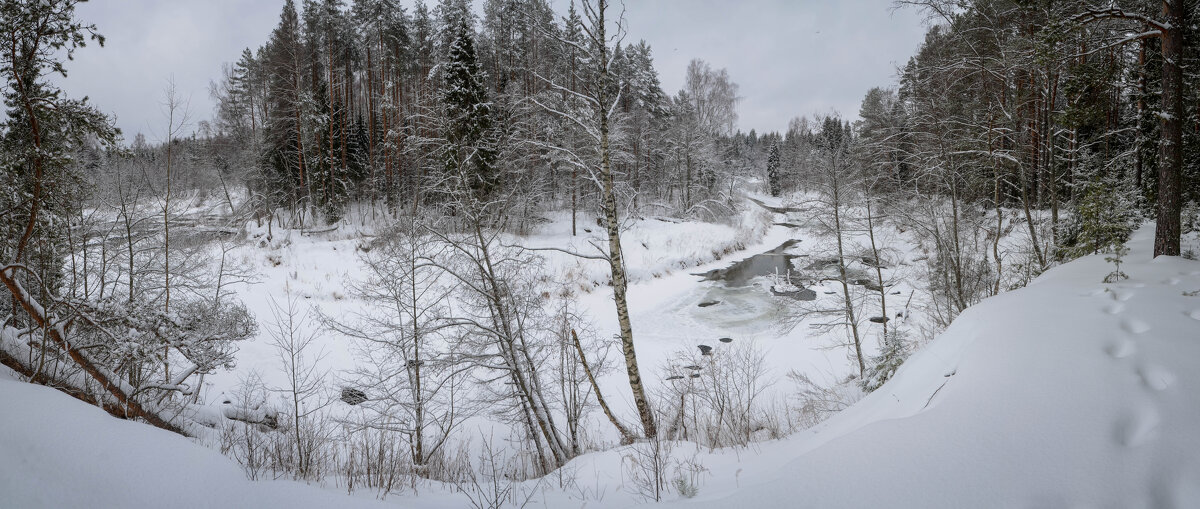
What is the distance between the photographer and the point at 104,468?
2.58 meters

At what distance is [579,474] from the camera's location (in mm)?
4922

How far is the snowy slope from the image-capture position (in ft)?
7.77

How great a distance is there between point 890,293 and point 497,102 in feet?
67.0

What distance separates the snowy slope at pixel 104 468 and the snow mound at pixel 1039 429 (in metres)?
3.21

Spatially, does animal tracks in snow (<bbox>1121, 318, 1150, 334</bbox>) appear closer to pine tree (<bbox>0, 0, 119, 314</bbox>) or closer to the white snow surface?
the white snow surface

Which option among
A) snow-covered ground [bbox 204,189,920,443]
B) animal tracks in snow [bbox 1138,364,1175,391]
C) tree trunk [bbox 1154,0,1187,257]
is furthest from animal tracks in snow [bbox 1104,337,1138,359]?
snow-covered ground [bbox 204,189,920,443]

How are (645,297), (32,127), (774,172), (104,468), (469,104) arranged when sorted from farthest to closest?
1. (774,172)
2. (469,104)
3. (645,297)
4. (32,127)
5. (104,468)

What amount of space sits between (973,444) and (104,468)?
5.35m

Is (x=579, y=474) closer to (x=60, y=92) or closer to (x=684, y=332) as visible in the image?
(x=60, y=92)

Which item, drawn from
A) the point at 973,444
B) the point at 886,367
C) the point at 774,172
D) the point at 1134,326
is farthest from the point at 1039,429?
the point at 774,172

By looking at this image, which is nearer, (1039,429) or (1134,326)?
(1039,429)

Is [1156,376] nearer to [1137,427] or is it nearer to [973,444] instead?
[1137,427]

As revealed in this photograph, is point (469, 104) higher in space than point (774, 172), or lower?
lower

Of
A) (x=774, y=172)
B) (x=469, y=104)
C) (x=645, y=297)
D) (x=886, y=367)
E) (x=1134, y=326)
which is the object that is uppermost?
A: (x=774, y=172)
